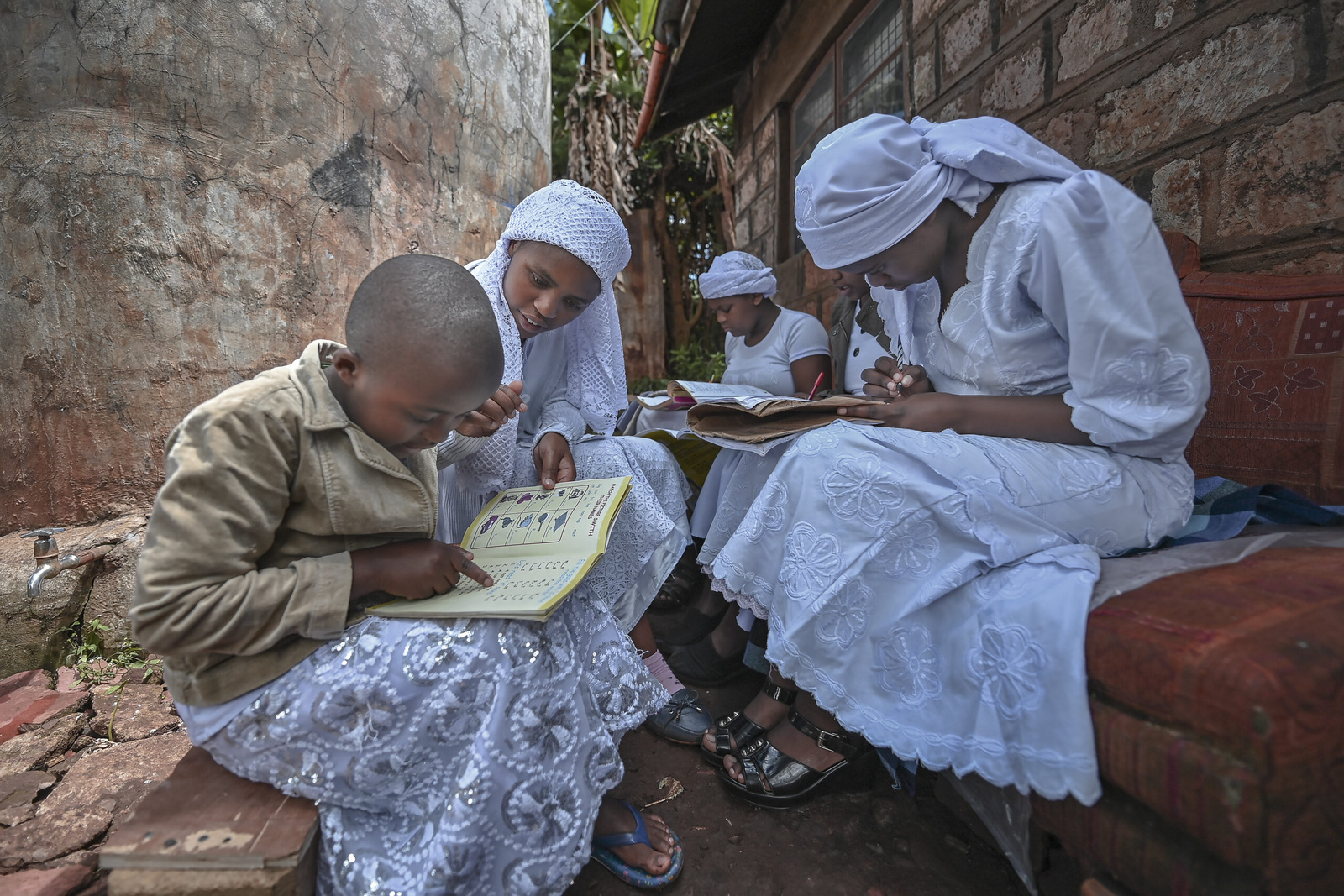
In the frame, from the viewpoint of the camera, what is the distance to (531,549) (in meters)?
1.38

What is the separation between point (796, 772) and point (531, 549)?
2.77 feet

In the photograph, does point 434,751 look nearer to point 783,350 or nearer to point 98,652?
point 98,652

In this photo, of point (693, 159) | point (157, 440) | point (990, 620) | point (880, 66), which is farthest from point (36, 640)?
point (693, 159)

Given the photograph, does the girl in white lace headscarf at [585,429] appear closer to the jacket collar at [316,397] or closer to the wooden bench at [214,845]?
the jacket collar at [316,397]

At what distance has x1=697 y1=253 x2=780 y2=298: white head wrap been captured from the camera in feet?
11.1

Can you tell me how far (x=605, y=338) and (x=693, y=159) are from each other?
711 cm

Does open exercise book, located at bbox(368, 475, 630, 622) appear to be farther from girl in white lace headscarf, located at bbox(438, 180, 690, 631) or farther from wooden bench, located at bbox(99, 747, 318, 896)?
wooden bench, located at bbox(99, 747, 318, 896)

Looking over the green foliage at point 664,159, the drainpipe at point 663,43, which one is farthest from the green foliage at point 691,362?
the drainpipe at point 663,43

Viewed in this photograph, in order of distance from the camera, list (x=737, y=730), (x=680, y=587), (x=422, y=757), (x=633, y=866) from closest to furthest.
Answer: (x=422, y=757), (x=633, y=866), (x=737, y=730), (x=680, y=587)

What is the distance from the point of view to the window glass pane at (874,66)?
3336 millimetres

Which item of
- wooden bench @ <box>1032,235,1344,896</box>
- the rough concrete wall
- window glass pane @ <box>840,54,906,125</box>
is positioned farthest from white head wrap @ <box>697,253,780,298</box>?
wooden bench @ <box>1032,235,1344,896</box>

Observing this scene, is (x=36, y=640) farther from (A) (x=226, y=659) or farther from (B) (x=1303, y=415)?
(B) (x=1303, y=415)

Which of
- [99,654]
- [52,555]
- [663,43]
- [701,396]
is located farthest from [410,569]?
[663,43]

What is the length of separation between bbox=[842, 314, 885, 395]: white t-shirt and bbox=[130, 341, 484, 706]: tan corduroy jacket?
7.23 feet
